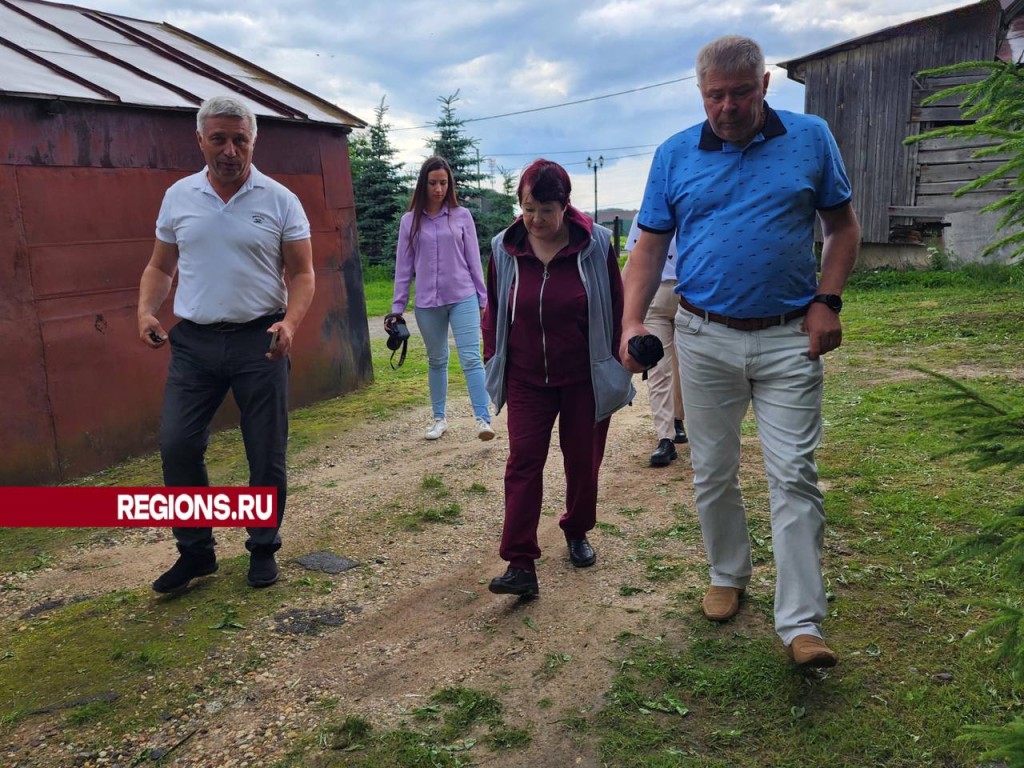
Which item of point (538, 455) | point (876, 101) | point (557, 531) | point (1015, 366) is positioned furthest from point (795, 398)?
point (876, 101)

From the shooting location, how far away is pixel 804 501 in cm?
293

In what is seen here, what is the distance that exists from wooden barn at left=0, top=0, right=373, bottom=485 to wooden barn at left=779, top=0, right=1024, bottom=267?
11290 millimetres

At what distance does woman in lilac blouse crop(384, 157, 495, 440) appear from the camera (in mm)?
6344

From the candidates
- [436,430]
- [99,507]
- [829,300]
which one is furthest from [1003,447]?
[99,507]

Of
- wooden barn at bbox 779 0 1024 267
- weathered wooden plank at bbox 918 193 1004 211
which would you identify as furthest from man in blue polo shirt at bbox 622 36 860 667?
weathered wooden plank at bbox 918 193 1004 211

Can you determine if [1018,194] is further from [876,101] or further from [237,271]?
[876,101]

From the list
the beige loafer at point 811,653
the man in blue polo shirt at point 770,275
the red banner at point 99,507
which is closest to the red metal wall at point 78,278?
the red banner at point 99,507

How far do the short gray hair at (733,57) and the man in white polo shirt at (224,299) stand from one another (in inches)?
80.9

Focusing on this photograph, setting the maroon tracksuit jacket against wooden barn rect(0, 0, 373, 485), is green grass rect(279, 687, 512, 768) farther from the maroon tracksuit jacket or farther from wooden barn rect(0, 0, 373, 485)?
wooden barn rect(0, 0, 373, 485)

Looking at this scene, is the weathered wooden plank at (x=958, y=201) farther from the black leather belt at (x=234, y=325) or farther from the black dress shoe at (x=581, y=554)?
the black leather belt at (x=234, y=325)

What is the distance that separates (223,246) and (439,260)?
2662 mm

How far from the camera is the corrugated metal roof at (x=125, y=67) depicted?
19.8 ft

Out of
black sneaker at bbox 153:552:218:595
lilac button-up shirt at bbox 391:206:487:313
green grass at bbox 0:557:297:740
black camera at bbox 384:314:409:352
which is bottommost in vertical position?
green grass at bbox 0:557:297:740

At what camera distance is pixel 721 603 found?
3420 mm
